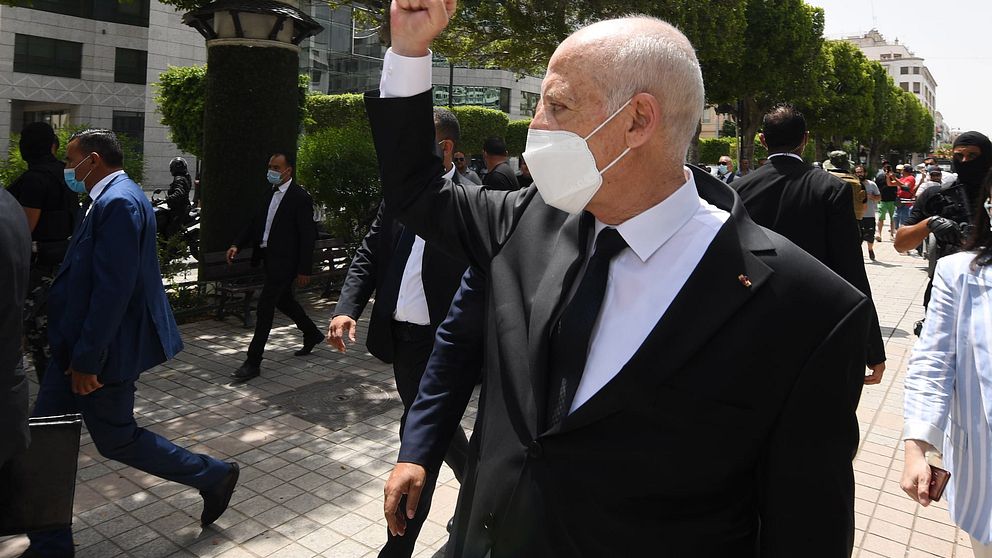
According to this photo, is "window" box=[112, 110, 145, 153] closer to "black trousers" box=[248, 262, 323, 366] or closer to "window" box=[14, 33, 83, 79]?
"window" box=[14, 33, 83, 79]

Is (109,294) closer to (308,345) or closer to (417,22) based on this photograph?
(417,22)

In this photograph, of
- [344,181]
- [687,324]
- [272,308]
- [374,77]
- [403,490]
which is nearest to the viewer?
[687,324]

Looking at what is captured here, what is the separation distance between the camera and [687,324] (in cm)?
148

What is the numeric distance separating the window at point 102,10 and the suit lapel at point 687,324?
41.5 meters

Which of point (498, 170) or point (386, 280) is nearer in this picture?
point (386, 280)

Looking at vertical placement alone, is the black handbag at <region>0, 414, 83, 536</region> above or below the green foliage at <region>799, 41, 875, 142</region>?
below

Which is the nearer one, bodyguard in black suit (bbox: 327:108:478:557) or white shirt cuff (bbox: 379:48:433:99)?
white shirt cuff (bbox: 379:48:433:99)

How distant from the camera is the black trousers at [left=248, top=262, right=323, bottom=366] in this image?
267 inches

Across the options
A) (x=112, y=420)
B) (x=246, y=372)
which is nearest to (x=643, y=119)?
(x=112, y=420)

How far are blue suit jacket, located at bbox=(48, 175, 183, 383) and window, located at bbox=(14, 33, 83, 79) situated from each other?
40189mm

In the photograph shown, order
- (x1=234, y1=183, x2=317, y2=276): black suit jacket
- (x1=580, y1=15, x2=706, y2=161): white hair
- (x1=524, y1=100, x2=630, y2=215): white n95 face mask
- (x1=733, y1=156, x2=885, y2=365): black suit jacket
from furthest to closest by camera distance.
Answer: (x1=234, y1=183, x2=317, y2=276): black suit jacket
(x1=733, y1=156, x2=885, y2=365): black suit jacket
(x1=524, y1=100, x2=630, y2=215): white n95 face mask
(x1=580, y1=15, x2=706, y2=161): white hair

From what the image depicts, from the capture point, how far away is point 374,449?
5.20 metres

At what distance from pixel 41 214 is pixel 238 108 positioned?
158 inches

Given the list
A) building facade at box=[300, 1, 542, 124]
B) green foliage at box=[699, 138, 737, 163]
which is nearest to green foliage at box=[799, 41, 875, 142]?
green foliage at box=[699, 138, 737, 163]
